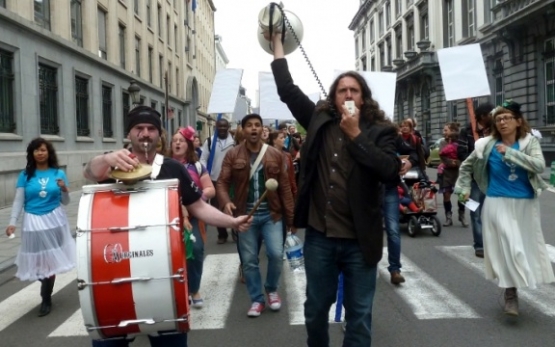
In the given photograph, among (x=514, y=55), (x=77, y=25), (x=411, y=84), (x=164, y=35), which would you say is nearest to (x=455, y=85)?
(x=77, y=25)

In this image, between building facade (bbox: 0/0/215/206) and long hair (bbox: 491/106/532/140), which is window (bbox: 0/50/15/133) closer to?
building facade (bbox: 0/0/215/206)

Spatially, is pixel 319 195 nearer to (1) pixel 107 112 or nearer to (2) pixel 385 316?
(2) pixel 385 316

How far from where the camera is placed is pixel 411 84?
4500 cm

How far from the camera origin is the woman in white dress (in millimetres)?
5883

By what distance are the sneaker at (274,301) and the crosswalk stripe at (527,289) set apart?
2396mm

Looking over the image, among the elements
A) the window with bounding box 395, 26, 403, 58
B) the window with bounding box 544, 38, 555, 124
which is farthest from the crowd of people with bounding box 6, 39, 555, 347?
the window with bounding box 395, 26, 403, 58

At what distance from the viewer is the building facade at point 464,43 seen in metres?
24.7

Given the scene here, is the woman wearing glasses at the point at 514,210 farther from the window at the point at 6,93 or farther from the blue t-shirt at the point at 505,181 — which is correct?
the window at the point at 6,93

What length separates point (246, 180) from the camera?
18.0 ft

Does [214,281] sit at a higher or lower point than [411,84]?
lower

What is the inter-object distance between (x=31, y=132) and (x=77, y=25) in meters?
6.69

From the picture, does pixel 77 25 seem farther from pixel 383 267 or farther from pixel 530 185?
pixel 530 185

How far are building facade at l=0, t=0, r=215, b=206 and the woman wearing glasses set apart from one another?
500 inches

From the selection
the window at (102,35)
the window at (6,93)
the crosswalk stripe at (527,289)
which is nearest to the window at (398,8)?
the window at (102,35)
